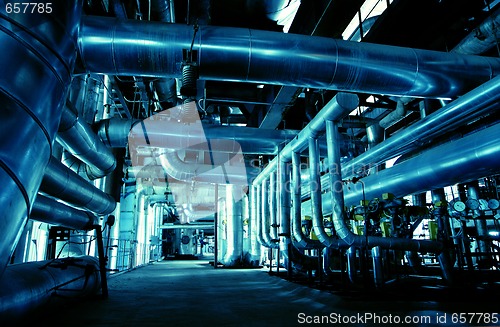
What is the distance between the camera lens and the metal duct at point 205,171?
7.47 m

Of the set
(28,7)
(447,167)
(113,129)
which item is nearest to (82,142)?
(113,129)

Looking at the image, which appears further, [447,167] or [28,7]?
[447,167]

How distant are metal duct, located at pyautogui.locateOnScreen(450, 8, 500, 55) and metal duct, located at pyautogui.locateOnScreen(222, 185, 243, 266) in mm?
6754

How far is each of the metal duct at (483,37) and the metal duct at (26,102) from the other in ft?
14.1

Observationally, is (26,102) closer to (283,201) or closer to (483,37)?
(483,37)

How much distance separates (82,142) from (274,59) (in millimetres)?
2811

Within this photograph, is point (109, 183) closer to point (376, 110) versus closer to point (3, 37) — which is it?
point (3, 37)

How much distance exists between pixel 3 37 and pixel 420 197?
306 inches

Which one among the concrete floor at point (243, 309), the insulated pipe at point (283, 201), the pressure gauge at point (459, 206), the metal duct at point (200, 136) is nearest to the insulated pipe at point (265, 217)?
the insulated pipe at point (283, 201)

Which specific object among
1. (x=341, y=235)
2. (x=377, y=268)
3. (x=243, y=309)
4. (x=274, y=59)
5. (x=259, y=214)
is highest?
(x=274, y=59)

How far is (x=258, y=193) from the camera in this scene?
8.54m

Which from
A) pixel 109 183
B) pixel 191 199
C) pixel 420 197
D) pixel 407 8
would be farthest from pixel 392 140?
pixel 191 199

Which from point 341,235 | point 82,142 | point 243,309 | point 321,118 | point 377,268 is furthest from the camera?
point 321,118

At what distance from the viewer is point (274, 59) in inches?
124
